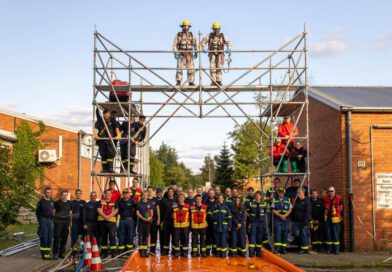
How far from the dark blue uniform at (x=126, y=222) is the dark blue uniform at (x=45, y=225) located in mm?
1685

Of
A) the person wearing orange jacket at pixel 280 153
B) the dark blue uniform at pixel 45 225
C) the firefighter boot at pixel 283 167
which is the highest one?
the person wearing orange jacket at pixel 280 153

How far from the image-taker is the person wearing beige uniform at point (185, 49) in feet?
48.7

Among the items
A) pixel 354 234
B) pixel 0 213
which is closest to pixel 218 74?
pixel 354 234

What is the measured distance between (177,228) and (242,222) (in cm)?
165

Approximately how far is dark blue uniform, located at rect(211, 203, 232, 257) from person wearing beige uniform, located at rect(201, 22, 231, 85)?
154 inches

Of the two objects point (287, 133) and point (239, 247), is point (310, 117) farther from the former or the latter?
point (239, 247)

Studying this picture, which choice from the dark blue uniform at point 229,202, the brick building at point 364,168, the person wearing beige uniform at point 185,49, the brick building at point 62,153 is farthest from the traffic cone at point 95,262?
the brick building at point 62,153

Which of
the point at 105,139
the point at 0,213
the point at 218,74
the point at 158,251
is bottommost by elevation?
the point at 158,251

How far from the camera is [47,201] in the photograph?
1300cm

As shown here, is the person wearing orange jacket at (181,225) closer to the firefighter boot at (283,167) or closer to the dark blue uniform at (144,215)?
the dark blue uniform at (144,215)

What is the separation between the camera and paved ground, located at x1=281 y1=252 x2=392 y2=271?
1174 cm

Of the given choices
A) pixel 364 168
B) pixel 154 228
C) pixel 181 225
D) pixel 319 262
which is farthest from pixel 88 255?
pixel 364 168

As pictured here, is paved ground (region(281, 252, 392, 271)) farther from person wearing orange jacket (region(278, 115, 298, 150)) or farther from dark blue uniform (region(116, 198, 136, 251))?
dark blue uniform (region(116, 198, 136, 251))

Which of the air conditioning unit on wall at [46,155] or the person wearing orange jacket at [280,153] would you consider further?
the air conditioning unit on wall at [46,155]
